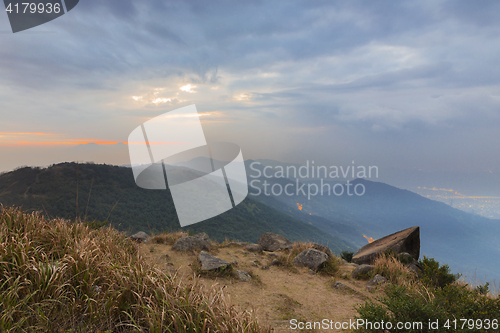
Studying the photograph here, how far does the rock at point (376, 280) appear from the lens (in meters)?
7.30

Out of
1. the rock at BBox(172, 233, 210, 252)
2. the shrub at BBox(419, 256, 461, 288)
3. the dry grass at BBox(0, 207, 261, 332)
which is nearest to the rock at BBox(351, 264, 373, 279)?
the shrub at BBox(419, 256, 461, 288)

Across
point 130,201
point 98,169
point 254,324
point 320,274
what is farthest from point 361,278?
point 98,169

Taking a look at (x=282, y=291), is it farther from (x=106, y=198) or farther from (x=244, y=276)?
(x=106, y=198)

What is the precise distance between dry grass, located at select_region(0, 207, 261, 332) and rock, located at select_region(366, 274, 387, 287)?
5597 mm

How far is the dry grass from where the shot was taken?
3209mm

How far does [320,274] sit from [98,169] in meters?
72.1

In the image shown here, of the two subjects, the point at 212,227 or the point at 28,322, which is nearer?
the point at 28,322

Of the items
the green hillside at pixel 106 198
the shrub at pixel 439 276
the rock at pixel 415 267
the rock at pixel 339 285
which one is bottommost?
the green hillside at pixel 106 198

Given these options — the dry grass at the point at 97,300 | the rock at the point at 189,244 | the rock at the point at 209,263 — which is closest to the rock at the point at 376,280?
the rock at the point at 209,263

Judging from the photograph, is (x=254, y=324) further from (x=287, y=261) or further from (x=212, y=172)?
(x=212, y=172)

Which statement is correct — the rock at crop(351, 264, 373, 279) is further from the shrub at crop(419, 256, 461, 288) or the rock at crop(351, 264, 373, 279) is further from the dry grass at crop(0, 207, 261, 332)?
the dry grass at crop(0, 207, 261, 332)

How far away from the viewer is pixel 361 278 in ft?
26.9

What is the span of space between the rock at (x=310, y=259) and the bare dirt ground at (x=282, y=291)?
31cm

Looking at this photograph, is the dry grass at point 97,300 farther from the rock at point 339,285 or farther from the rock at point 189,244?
the rock at point 339,285
